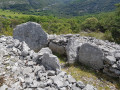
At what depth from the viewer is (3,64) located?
17.9 ft

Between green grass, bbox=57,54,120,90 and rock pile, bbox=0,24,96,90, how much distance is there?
2.77 m

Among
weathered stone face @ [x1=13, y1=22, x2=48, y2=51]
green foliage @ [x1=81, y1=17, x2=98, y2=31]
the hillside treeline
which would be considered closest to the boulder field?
weathered stone face @ [x1=13, y1=22, x2=48, y2=51]

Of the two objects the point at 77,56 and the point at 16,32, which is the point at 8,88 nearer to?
the point at 77,56

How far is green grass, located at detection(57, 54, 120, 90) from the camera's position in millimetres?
7004

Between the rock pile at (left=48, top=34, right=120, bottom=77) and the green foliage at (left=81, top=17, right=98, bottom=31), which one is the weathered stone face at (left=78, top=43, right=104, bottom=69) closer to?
the rock pile at (left=48, top=34, right=120, bottom=77)

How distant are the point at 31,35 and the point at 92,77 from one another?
25.6 ft

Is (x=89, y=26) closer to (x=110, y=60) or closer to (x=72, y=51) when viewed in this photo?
(x=72, y=51)

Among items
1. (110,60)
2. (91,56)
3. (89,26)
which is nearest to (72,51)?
(91,56)

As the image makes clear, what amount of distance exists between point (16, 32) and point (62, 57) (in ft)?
19.4

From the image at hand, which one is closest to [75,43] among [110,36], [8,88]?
[8,88]

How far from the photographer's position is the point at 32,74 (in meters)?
5.10

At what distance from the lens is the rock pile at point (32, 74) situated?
4.27 metres

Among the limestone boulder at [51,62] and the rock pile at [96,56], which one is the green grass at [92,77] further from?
the limestone boulder at [51,62]

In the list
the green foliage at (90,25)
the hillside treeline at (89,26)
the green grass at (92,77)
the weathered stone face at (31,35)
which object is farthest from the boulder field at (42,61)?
the green foliage at (90,25)
